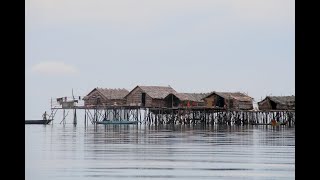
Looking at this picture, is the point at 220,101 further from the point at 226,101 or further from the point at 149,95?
the point at 149,95

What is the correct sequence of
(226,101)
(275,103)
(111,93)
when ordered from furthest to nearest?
(111,93), (275,103), (226,101)

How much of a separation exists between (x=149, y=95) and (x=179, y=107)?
1.99 m

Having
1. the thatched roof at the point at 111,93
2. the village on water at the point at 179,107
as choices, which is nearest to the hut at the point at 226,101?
the village on water at the point at 179,107

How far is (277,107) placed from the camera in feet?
118

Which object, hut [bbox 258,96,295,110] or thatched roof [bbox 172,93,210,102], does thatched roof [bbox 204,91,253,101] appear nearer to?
thatched roof [bbox 172,93,210,102]

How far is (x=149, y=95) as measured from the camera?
3441 centimetres

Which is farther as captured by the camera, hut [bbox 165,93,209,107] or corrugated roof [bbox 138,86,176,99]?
hut [bbox 165,93,209,107]

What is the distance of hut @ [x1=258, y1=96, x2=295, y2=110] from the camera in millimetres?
35312

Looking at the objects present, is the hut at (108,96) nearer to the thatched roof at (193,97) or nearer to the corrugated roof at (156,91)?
the corrugated roof at (156,91)

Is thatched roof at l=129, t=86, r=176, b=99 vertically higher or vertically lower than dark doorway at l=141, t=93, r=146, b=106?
higher

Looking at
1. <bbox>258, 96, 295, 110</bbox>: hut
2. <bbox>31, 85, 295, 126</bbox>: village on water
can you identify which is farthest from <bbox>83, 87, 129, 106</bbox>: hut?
<bbox>258, 96, 295, 110</bbox>: hut

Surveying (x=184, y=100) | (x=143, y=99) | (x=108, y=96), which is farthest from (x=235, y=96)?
(x=108, y=96)
